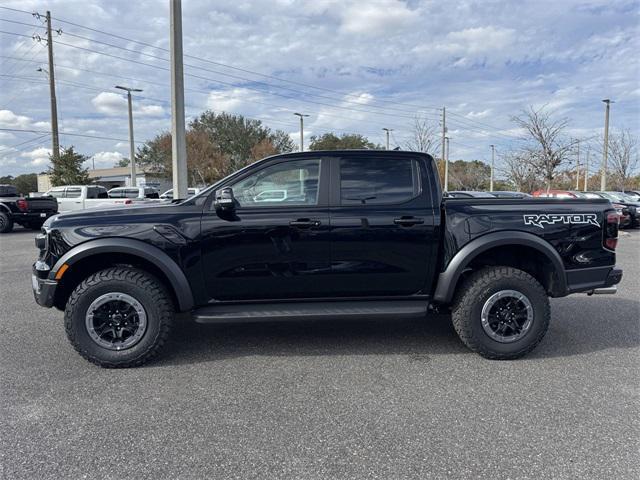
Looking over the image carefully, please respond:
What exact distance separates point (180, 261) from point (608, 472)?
10.9 feet

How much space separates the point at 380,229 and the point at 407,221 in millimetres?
253

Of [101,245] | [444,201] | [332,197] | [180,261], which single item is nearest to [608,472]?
[444,201]

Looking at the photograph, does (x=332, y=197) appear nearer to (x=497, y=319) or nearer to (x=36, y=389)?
(x=497, y=319)

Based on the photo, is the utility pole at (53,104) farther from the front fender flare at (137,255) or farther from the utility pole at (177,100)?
the front fender flare at (137,255)

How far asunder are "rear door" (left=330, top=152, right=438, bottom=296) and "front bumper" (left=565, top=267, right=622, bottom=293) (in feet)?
4.29

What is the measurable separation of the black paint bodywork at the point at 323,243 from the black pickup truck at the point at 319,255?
0.01m

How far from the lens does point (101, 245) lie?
3801 mm

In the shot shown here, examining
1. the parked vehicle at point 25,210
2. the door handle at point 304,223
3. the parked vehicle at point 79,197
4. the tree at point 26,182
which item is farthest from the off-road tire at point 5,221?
the tree at point 26,182

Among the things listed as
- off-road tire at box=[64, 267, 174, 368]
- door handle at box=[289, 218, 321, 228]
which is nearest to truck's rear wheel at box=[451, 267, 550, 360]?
door handle at box=[289, 218, 321, 228]

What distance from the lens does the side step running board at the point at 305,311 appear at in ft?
12.8

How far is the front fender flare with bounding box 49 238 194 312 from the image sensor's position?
3791 mm

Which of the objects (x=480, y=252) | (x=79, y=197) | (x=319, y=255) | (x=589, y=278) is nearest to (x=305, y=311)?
(x=319, y=255)

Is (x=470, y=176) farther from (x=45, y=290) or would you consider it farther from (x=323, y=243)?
(x=45, y=290)

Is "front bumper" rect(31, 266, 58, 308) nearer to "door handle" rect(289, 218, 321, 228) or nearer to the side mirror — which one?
the side mirror
